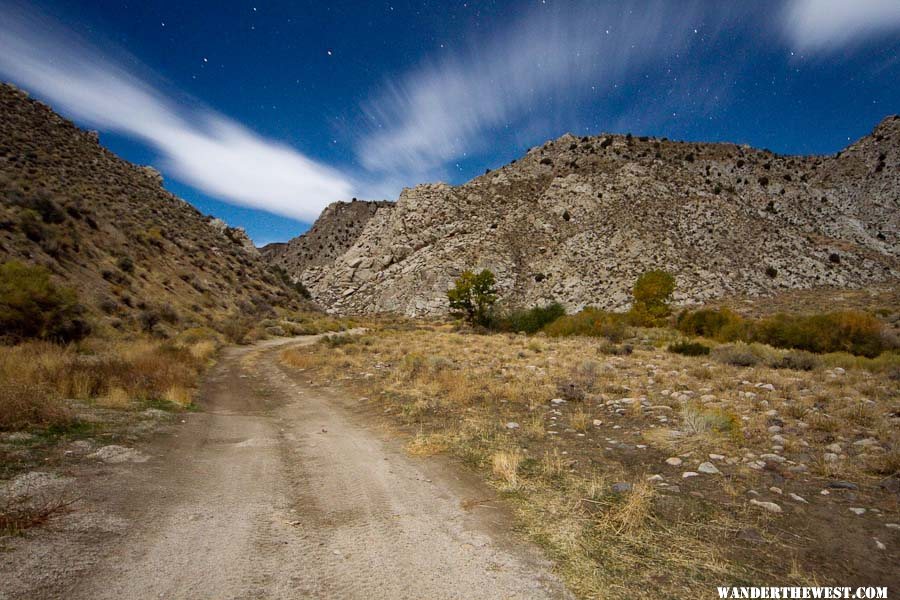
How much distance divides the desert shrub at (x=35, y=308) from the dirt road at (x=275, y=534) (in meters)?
11.3

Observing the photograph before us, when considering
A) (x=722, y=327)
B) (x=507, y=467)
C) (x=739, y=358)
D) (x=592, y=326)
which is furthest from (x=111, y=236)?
(x=722, y=327)

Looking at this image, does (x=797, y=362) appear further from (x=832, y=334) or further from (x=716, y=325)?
(x=716, y=325)

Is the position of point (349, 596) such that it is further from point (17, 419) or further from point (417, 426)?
point (17, 419)

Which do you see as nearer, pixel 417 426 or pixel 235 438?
pixel 235 438

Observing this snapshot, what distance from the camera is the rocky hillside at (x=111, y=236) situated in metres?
20.9

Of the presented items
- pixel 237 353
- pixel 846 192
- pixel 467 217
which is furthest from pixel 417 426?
pixel 846 192

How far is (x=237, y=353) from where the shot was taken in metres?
21.9

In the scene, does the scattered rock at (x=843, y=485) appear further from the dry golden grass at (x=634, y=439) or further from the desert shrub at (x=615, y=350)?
the desert shrub at (x=615, y=350)

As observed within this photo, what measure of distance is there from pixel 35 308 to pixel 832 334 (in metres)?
33.6

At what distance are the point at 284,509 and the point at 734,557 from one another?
4766mm

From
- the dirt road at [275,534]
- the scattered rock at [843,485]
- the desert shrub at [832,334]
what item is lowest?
the dirt road at [275,534]

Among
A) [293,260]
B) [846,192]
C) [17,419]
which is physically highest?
[846,192]

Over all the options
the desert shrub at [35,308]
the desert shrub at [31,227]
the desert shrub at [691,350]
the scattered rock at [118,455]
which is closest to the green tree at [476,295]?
the desert shrub at [691,350]

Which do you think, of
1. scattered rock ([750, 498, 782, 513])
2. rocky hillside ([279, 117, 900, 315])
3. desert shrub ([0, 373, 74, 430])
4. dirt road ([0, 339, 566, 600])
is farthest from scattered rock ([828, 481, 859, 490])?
rocky hillside ([279, 117, 900, 315])
